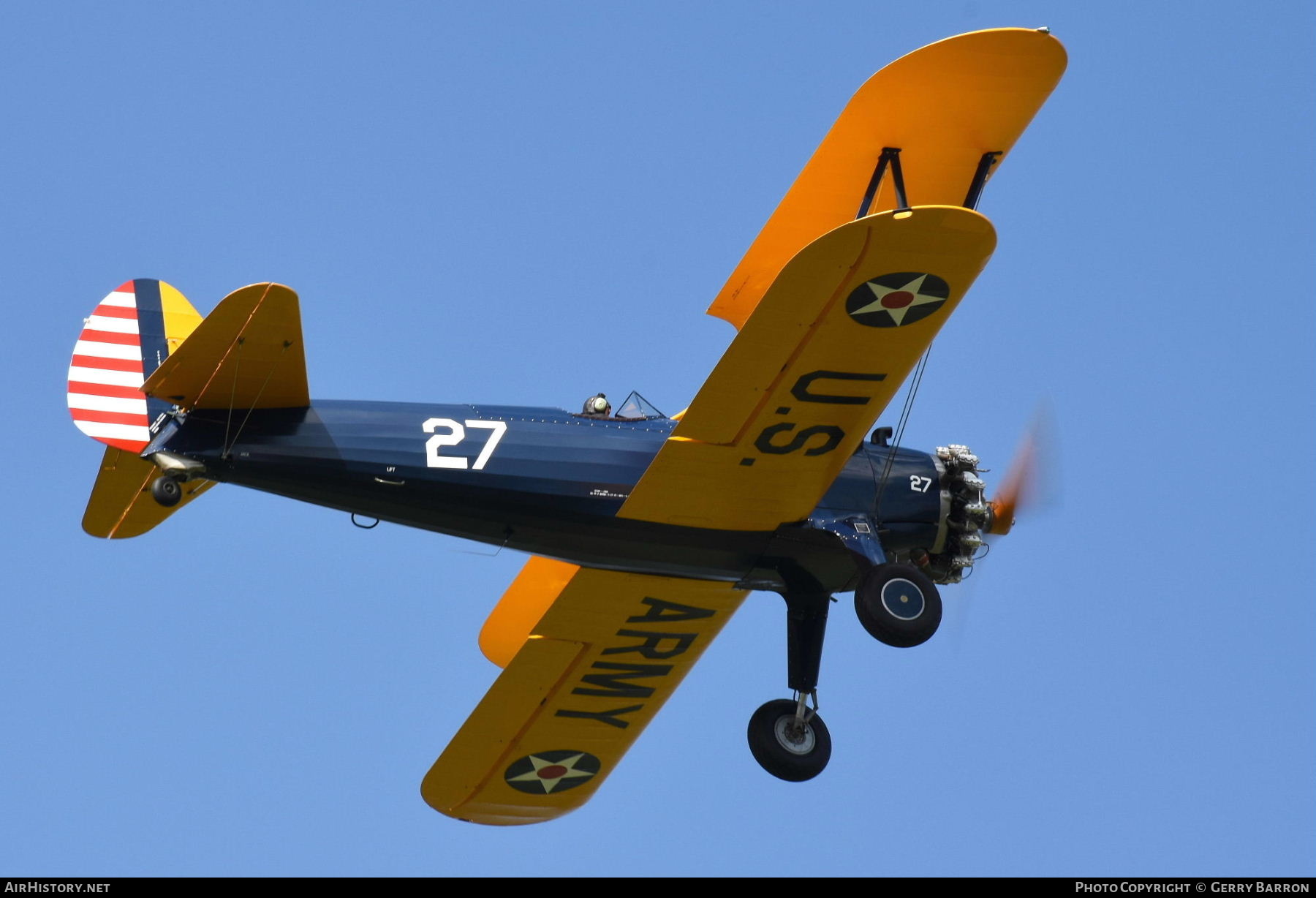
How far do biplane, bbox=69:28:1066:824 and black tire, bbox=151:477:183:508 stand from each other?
17 mm

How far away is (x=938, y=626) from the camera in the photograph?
444 inches

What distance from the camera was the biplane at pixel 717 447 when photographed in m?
10.2

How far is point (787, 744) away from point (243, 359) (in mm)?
4820

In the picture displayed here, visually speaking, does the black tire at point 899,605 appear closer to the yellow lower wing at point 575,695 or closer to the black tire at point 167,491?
the yellow lower wing at point 575,695

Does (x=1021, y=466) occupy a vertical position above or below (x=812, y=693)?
above

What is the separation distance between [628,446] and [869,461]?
175 centimetres

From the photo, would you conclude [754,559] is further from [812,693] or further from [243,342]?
[243,342]

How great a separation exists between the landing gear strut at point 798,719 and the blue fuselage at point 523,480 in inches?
20.0

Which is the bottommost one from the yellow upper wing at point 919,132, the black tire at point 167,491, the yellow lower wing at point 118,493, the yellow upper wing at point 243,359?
the black tire at point 167,491

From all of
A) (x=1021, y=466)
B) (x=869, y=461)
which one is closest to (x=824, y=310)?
(x=869, y=461)

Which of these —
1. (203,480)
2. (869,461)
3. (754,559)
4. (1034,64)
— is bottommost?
(203,480)

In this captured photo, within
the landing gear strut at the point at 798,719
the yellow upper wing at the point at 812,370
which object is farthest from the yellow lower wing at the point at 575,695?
the yellow upper wing at the point at 812,370

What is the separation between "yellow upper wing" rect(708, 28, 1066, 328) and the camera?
11.1m

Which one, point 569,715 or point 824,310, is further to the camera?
point 569,715
